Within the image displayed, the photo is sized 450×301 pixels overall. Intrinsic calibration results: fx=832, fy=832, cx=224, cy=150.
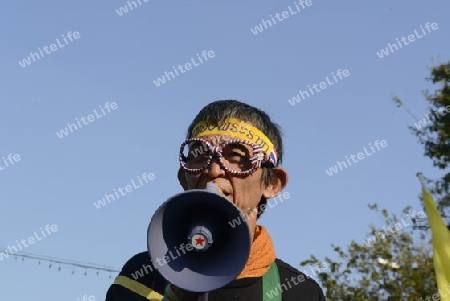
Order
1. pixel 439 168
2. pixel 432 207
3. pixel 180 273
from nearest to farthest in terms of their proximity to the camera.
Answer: pixel 432 207 < pixel 180 273 < pixel 439 168

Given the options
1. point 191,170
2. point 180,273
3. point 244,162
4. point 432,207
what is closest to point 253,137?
point 244,162

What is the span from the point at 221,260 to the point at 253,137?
70 cm

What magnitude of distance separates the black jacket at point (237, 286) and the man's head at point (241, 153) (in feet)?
0.85

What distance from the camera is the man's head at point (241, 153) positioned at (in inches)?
126

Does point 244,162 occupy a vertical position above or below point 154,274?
above

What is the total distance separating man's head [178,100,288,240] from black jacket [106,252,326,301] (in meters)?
0.26

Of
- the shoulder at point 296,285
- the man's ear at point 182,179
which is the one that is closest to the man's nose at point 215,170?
the man's ear at point 182,179

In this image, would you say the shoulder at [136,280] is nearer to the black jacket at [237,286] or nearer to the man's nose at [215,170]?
the black jacket at [237,286]

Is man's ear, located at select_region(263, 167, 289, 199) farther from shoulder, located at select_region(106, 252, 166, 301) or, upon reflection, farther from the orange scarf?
shoulder, located at select_region(106, 252, 166, 301)

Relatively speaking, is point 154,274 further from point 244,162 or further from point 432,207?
point 432,207

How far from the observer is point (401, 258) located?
1327 centimetres

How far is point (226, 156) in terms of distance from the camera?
10.7ft

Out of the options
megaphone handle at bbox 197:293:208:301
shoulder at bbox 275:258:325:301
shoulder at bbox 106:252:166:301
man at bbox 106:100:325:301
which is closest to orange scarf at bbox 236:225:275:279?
man at bbox 106:100:325:301

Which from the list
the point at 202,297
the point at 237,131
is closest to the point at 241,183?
the point at 237,131
